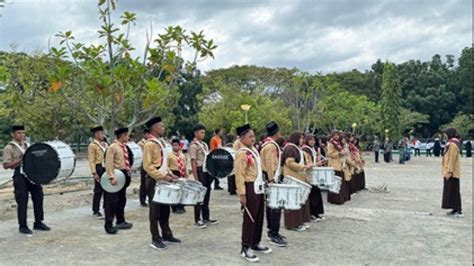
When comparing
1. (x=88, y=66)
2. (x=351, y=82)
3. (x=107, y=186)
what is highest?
(x=351, y=82)

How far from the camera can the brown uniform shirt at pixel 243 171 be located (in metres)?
6.26

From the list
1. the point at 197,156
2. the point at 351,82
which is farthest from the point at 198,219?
the point at 351,82

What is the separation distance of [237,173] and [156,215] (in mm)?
1490

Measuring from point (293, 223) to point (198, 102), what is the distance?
117ft

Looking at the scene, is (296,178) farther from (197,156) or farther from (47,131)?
(47,131)

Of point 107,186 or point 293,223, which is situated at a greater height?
point 107,186

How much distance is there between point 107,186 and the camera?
7863 millimetres

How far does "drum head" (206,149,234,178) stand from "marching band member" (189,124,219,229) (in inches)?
4.4

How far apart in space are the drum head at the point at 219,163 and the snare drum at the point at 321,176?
2.15 m

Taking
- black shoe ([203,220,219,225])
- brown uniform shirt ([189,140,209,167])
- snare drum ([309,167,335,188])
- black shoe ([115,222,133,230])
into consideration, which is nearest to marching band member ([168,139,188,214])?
brown uniform shirt ([189,140,209,167])

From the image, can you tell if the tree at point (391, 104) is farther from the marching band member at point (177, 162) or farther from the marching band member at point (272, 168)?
the marching band member at point (272, 168)

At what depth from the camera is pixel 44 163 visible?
778 cm

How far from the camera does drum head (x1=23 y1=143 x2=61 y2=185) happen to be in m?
7.68

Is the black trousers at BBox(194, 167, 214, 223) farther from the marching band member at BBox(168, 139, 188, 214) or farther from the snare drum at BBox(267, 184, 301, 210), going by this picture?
the snare drum at BBox(267, 184, 301, 210)
